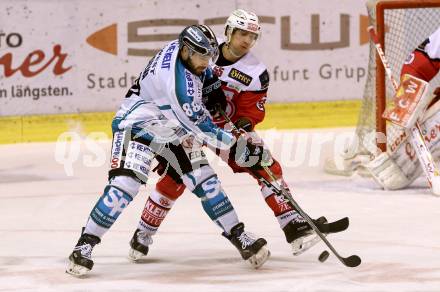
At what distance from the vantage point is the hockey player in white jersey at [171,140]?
Answer: 520 cm

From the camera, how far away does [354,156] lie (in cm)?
838

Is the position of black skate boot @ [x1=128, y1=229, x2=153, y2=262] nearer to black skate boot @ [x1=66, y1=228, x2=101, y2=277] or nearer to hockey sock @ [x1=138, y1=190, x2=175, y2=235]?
hockey sock @ [x1=138, y1=190, x2=175, y2=235]

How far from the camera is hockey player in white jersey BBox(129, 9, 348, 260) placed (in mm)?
5660

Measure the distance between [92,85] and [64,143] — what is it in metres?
0.57

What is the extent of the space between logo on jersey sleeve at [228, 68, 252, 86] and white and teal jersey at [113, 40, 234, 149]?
0.29 metres

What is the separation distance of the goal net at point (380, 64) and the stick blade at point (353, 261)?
9.33 ft

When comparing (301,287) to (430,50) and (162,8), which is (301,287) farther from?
(162,8)

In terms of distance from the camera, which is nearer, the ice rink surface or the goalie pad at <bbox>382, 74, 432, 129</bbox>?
the ice rink surface

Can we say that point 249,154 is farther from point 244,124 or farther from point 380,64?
point 380,64

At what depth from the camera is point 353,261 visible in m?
5.27

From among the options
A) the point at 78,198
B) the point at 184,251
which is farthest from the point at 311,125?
the point at 184,251

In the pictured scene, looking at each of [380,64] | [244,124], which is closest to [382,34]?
[380,64]

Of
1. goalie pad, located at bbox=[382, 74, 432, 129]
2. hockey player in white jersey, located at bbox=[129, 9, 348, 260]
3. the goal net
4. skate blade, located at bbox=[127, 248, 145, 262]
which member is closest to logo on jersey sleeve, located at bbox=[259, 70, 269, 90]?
hockey player in white jersey, located at bbox=[129, 9, 348, 260]

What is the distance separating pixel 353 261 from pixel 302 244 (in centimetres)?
41
